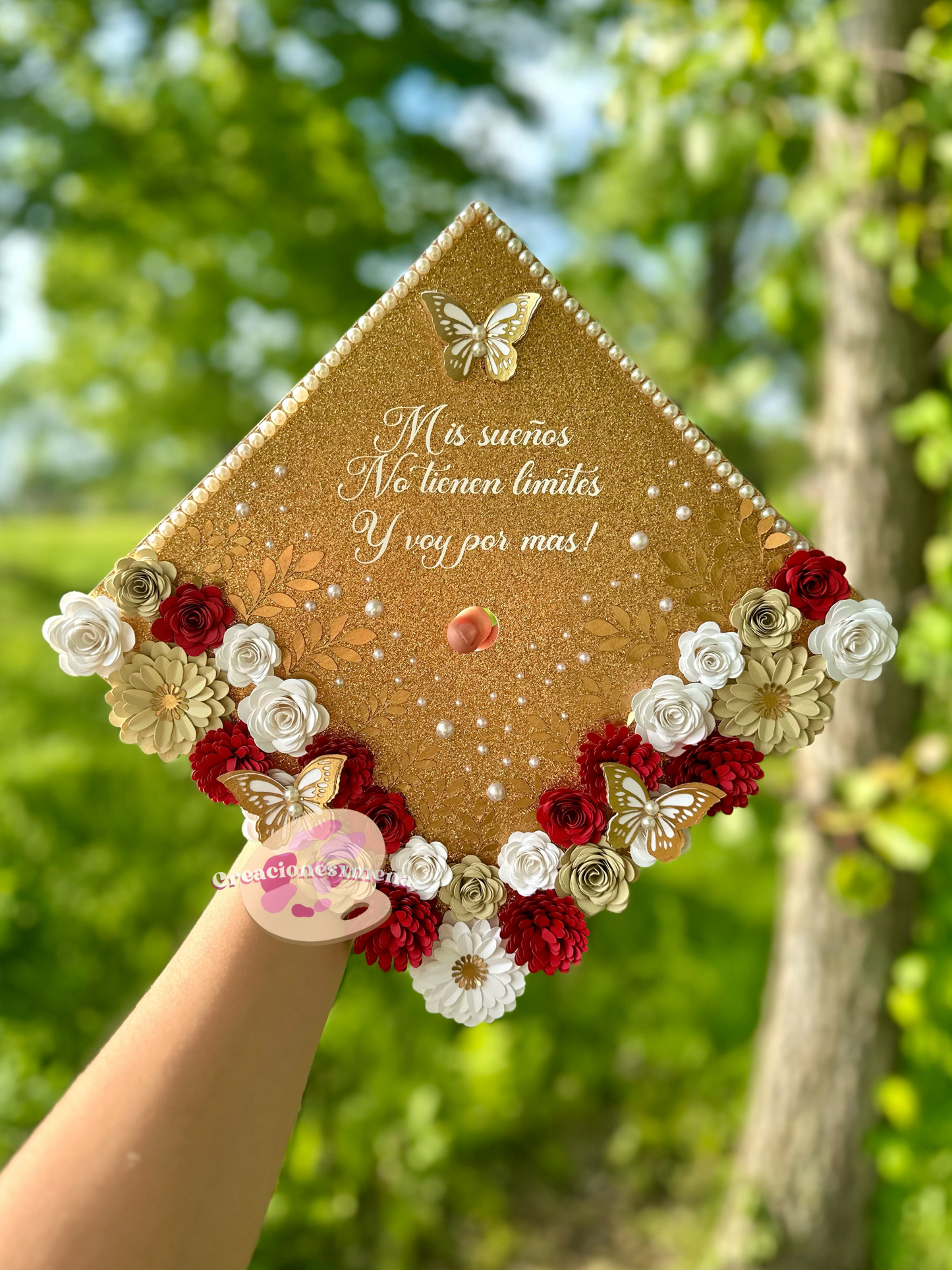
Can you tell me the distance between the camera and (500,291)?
44.5 inches

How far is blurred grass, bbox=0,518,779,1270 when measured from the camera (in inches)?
118

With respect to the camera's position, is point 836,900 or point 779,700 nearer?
point 779,700

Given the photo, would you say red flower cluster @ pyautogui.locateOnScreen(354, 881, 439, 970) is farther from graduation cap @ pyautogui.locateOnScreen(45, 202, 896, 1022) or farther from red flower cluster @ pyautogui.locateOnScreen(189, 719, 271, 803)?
red flower cluster @ pyautogui.locateOnScreen(189, 719, 271, 803)

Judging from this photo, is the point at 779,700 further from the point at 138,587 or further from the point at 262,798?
the point at 138,587

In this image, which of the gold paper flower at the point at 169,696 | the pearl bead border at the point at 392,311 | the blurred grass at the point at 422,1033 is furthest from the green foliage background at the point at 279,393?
the gold paper flower at the point at 169,696

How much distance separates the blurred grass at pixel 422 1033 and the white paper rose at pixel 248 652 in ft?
7.23

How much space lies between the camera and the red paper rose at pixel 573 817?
113 centimetres

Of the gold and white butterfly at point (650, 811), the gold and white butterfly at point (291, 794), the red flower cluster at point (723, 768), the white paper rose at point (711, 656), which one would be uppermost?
the white paper rose at point (711, 656)

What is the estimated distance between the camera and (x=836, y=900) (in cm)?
266

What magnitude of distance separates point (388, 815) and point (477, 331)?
0.64 metres

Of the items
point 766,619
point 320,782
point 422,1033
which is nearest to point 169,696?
point 320,782

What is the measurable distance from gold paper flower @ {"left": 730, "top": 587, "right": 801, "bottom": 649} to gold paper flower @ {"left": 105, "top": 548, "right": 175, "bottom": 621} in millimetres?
748

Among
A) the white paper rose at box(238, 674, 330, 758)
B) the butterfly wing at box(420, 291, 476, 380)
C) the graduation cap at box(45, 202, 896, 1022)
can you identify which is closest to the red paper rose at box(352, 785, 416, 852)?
the graduation cap at box(45, 202, 896, 1022)

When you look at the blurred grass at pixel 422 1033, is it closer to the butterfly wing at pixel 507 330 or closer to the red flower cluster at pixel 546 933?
the red flower cluster at pixel 546 933
